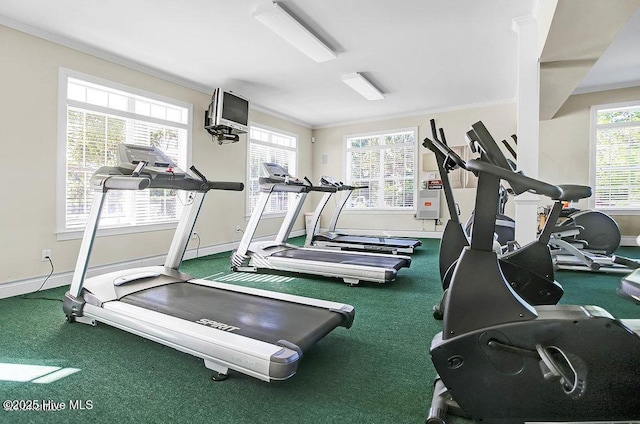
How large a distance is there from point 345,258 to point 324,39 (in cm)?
253

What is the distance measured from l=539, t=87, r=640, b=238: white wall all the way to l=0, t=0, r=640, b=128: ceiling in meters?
0.24

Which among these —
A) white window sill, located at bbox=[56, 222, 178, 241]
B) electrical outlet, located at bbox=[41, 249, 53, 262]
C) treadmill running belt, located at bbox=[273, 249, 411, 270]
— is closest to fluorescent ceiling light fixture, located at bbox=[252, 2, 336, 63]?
treadmill running belt, located at bbox=[273, 249, 411, 270]

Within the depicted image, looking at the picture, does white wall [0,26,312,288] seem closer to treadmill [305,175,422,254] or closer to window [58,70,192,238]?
window [58,70,192,238]

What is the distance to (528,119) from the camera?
3334mm

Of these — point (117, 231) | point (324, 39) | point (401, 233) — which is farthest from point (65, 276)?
point (401, 233)

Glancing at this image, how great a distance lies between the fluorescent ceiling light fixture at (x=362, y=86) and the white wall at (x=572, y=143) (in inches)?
129

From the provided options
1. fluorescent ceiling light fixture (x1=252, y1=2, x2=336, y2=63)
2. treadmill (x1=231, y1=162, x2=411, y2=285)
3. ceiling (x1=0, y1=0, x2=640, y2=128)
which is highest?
ceiling (x1=0, y1=0, x2=640, y2=128)

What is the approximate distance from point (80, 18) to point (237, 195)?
320 centimetres

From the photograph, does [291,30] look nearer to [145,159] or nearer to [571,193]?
[145,159]

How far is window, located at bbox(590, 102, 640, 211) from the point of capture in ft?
18.9

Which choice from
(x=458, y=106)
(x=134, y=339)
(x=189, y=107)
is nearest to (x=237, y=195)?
(x=189, y=107)

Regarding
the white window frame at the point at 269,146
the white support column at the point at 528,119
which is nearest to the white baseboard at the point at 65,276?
the white window frame at the point at 269,146

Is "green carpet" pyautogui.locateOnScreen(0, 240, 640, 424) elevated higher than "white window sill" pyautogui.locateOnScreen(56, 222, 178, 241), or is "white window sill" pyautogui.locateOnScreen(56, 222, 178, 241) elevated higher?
"white window sill" pyautogui.locateOnScreen(56, 222, 178, 241)

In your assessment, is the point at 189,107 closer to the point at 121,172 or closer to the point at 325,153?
the point at 121,172
